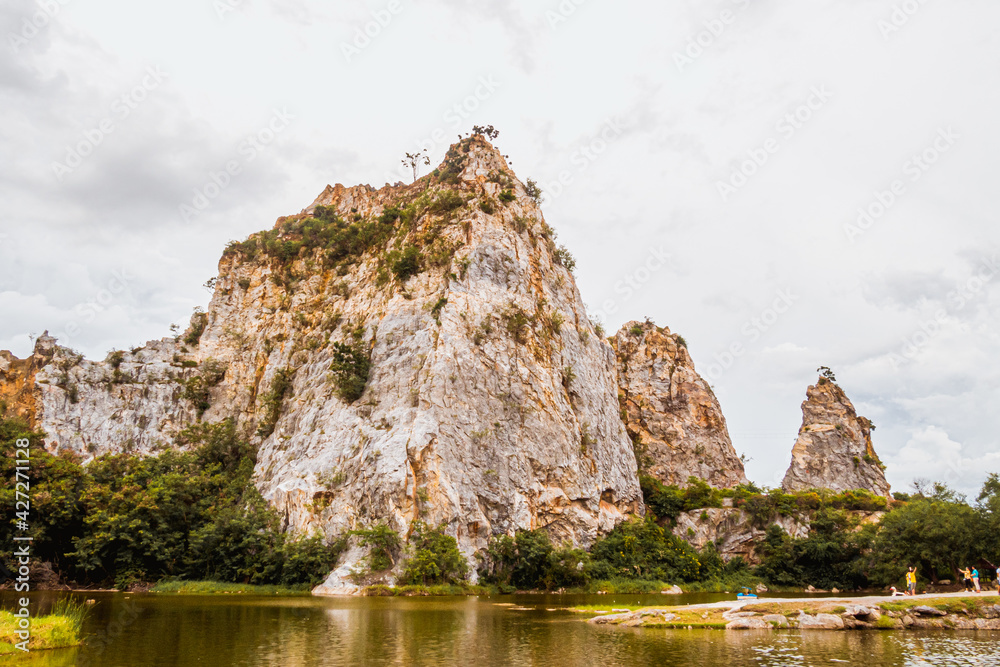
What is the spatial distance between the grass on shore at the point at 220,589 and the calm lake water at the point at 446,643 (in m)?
12.0

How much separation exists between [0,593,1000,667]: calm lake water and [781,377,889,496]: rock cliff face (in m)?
65.2

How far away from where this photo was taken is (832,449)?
Result: 7925 cm

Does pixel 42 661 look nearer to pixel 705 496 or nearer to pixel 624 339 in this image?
pixel 705 496

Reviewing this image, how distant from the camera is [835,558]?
4588cm

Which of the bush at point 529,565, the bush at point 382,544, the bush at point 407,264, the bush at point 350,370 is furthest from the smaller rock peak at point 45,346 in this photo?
the bush at point 529,565

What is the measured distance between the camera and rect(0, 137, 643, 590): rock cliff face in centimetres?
4191

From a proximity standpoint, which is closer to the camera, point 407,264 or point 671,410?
point 407,264

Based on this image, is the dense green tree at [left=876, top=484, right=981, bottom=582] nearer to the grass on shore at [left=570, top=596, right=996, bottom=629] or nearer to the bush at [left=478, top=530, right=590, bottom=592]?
the grass on shore at [left=570, top=596, right=996, bottom=629]

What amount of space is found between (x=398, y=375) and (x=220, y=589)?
1785 cm

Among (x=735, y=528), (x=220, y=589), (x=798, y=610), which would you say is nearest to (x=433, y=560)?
(x=220, y=589)

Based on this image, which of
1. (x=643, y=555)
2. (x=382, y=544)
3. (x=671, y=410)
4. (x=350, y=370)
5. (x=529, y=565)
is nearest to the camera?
(x=382, y=544)

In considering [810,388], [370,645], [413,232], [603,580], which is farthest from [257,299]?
[810,388]

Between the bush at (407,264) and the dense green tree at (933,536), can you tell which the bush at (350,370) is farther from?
the dense green tree at (933,536)

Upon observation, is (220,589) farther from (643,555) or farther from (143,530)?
(643,555)
